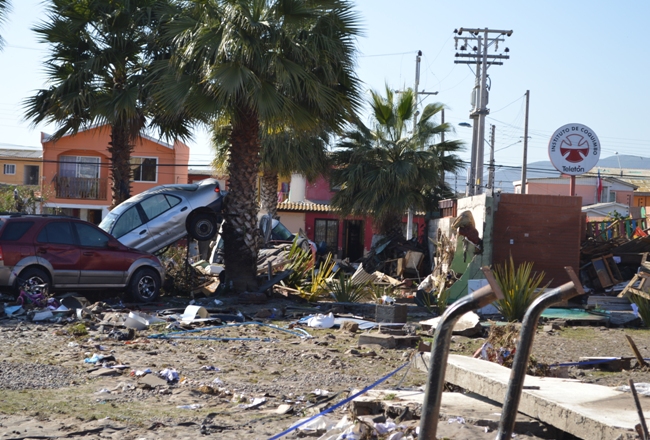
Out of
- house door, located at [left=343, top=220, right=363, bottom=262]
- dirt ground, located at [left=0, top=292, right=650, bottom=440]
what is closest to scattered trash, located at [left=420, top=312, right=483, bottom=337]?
dirt ground, located at [left=0, top=292, right=650, bottom=440]

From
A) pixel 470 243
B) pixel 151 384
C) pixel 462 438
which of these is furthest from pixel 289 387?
pixel 470 243

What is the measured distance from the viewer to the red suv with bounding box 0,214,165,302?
14594 mm

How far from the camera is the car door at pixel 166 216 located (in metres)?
19.1

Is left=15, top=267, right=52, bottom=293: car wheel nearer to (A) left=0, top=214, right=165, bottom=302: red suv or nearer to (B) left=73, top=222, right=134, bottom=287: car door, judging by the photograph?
(A) left=0, top=214, right=165, bottom=302: red suv

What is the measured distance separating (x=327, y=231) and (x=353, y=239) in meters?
1.56

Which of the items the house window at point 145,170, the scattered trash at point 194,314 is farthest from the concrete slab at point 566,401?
the house window at point 145,170

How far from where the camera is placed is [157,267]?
16.8 metres

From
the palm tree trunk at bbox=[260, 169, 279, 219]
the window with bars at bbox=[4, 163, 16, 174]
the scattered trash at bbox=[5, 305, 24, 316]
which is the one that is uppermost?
the window with bars at bbox=[4, 163, 16, 174]

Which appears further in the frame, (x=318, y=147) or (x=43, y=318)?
(x=318, y=147)

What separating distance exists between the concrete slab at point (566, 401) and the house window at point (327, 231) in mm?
36882

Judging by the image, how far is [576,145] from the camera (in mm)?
17484

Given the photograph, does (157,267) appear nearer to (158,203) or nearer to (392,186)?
(158,203)

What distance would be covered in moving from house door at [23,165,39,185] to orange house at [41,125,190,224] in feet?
25.3

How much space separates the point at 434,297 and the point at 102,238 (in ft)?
23.7
